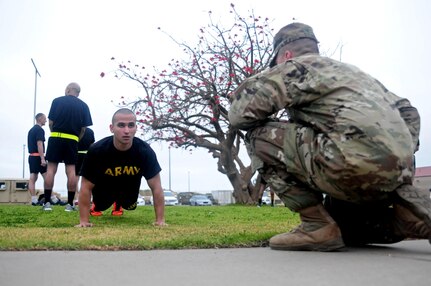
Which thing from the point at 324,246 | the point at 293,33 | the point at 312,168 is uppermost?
the point at 293,33

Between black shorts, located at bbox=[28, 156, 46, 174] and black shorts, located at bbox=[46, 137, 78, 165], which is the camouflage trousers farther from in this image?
black shorts, located at bbox=[28, 156, 46, 174]

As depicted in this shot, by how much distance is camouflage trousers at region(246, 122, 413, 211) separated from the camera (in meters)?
2.26

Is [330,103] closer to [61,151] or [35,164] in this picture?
[61,151]

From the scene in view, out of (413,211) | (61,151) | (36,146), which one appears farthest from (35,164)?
(413,211)

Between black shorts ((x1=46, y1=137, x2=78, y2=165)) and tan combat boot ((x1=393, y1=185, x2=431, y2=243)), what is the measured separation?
473cm

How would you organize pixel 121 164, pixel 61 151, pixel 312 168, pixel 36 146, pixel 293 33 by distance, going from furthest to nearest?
1. pixel 36 146
2. pixel 61 151
3. pixel 121 164
4. pixel 293 33
5. pixel 312 168

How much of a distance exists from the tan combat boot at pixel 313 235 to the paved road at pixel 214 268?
0.09 metres

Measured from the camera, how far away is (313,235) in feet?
8.12

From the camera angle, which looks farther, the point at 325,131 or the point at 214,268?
the point at 325,131

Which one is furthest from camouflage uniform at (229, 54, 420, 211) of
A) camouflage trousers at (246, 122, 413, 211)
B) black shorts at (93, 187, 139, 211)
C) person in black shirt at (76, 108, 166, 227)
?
black shorts at (93, 187, 139, 211)

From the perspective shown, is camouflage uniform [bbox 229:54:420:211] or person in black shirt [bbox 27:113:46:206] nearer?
camouflage uniform [bbox 229:54:420:211]

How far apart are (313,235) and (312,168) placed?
385 millimetres

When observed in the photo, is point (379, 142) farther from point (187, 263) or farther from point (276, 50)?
point (187, 263)

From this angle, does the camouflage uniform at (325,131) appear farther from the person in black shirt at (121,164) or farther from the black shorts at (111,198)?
the black shorts at (111,198)
